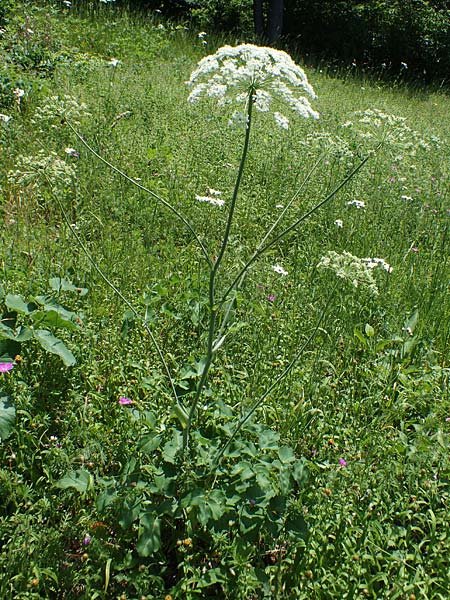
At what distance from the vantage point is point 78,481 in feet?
6.68

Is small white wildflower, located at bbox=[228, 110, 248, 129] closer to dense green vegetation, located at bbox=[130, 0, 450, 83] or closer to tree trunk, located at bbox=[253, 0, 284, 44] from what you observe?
tree trunk, located at bbox=[253, 0, 284, 44]

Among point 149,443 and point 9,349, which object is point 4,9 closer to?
point 9,349

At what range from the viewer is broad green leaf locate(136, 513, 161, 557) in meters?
1.87

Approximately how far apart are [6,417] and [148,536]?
73 centimetres

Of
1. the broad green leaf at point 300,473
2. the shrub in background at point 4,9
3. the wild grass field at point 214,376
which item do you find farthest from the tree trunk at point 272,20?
the broad green leaf at point 300,473

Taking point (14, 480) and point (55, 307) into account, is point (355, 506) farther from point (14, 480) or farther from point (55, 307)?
point (55, 307)

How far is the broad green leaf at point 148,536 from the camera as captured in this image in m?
1.87

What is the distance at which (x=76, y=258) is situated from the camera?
3555mm

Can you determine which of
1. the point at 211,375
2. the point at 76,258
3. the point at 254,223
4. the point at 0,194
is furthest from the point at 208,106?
Answer: the point at 211,375

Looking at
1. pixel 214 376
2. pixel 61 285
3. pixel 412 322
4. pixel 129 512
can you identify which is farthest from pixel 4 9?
pixel 129 512

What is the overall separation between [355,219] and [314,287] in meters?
1.12

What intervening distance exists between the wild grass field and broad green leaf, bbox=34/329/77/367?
0.02 m

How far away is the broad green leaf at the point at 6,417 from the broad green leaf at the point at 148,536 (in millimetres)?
641

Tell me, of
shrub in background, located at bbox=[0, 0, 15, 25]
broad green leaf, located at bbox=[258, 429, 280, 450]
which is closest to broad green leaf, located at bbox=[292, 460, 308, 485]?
→ broad green leaf, located at bbox=[258, 429, 280, 450]
